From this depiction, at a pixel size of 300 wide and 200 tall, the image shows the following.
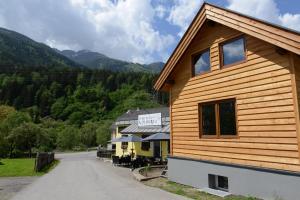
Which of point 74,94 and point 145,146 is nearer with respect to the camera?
point 145,146

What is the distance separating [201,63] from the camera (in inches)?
512

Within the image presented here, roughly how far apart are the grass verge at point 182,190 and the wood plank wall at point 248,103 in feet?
4.31

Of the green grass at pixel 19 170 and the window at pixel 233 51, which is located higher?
the window at pixel 233 51

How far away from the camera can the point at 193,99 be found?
42.6ft

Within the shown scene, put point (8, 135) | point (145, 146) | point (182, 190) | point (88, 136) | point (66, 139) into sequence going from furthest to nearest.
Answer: point (88, 136) → point (66, 139) → point (8, 135) → point (145, 146) → point (182, 190)

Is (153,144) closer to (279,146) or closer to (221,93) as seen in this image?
(221,93)

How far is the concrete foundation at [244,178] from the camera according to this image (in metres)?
8.71

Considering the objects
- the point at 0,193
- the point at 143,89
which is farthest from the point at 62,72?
the point at 0,193

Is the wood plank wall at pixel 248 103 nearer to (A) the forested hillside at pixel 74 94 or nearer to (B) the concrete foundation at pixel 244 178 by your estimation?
(B) the concrete foundation at pixel 244 178

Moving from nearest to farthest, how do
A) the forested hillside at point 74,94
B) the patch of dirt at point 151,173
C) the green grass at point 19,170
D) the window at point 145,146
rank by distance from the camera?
the patch of dirt at point 151,173, the green grass at point 19,170, the window at point 145,146, the forested hillside at point 74,94

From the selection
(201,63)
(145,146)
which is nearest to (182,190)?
(201,63)

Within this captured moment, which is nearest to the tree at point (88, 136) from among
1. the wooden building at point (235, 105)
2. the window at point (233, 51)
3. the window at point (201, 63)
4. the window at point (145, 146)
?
the window at point (145, 146)

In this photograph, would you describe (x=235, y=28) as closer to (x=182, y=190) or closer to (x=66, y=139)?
(x=182, y=190)

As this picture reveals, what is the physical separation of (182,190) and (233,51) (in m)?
5.78
